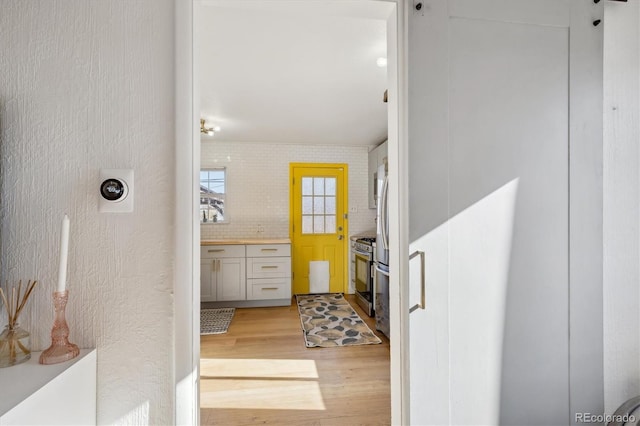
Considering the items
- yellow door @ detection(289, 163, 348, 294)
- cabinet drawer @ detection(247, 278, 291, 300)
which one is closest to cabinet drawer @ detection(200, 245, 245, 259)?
cabinet drawer @ detection(247, 278, 291, 300)

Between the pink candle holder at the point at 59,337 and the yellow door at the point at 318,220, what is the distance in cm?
388

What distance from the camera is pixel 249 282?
4.05 m

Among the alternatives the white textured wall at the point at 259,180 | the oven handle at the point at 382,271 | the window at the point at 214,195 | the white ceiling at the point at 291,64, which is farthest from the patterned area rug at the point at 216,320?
the white ceiling at the point at 291,64

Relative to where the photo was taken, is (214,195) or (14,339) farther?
(214,195)

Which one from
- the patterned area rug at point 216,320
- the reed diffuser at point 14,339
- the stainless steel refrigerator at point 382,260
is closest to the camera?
A: the reed diffuser at point 14,339

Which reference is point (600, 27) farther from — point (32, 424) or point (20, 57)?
point (32, 424)

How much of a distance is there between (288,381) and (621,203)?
2212 millimetres

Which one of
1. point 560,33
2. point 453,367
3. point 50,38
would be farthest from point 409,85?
point 50,38

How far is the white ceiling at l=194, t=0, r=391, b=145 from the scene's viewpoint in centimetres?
109

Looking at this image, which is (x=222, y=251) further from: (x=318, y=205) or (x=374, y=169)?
(x=374, y=169)

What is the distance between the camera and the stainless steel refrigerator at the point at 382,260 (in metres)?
2.81

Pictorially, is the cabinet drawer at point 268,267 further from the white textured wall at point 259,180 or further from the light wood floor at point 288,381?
the light wood floor at point 288,381

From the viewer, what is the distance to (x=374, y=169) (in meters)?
4.40

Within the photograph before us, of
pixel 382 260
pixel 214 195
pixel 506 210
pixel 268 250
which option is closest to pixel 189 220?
pixel 506 210
